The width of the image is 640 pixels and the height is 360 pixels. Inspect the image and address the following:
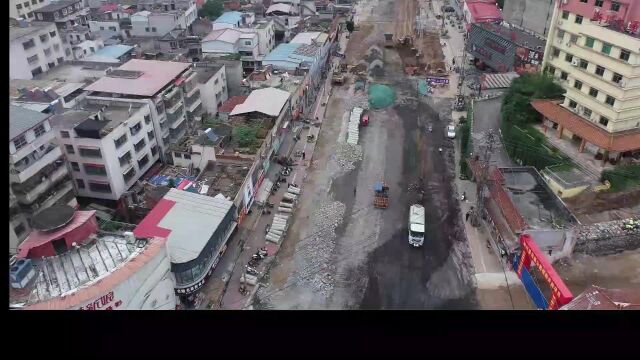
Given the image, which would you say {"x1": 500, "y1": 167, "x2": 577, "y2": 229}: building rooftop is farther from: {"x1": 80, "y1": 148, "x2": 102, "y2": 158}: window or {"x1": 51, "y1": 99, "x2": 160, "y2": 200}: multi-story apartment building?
{"x1": 80, "y1": 148, "x2": 102, "y2": 158}: window

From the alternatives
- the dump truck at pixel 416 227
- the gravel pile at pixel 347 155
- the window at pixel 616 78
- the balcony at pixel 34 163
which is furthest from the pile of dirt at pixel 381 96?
the balcony at pixel 34 163

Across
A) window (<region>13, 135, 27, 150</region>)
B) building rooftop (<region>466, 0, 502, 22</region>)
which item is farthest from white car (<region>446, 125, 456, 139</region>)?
window (<region>13, 135, 27, 150</region>)

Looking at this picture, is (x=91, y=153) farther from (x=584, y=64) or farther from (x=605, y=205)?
(x=584, y=64)

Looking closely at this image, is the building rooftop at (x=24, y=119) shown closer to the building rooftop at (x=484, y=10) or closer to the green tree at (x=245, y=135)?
the green tree at (x=245, y=135)

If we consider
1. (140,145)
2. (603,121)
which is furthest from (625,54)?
(140,145)

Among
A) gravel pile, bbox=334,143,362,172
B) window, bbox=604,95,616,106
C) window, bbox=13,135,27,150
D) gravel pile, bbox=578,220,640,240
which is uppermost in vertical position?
window, bbox=13,135,27,150

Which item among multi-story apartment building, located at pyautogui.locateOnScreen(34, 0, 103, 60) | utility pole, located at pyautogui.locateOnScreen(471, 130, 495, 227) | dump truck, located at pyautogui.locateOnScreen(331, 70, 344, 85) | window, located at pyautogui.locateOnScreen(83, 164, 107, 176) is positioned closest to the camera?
window, located at pyautogui.locateOnScreen(83, 164, 107, 176)
